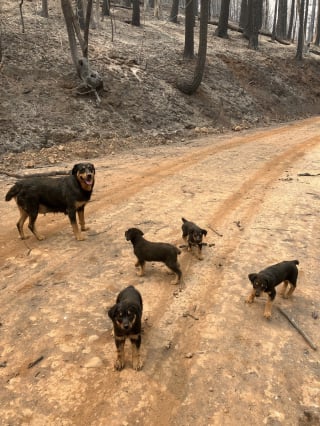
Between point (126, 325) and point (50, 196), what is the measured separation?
4.44 m

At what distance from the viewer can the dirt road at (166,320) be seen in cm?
424

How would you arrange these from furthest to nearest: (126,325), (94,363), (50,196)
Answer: (50,196), (94,363), (126,325)

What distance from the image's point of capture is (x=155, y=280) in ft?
21.5

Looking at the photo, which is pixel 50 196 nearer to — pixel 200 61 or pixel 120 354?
pixel 120 354

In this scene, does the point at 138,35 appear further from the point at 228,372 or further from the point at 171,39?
the point at 228,372

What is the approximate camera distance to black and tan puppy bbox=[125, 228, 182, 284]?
6.38 m

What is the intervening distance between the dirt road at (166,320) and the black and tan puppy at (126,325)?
0.15 metres

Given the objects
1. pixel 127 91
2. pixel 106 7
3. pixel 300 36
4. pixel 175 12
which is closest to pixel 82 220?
pixel 127 91

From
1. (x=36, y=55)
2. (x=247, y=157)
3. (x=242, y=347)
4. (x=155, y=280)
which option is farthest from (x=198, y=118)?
(x=242, y=347)

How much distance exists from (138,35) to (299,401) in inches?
1129

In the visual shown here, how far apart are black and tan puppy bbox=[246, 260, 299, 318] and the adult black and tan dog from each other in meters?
3.70

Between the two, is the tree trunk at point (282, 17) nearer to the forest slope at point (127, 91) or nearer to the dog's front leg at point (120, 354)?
the forest slope at point (127, 91)

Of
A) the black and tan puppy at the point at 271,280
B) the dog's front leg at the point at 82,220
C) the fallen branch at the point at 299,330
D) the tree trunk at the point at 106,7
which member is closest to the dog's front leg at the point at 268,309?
the black and tan puppy at the point at 271,280

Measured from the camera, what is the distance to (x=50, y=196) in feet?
26.1
